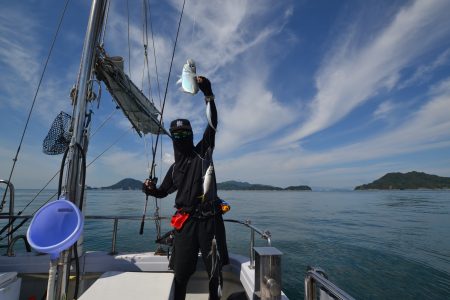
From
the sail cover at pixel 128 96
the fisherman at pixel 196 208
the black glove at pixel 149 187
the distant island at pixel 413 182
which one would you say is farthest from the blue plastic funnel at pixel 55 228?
the distant island at pixel 413 182

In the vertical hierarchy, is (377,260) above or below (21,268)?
below

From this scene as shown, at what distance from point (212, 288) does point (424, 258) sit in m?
14.3

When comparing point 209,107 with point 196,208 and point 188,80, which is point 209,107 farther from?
point 196,208

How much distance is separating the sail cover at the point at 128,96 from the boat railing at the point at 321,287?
3000mm

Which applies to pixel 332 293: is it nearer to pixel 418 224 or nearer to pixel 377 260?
pixel 377 260

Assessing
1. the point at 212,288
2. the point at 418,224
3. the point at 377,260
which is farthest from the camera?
the point at 418,224

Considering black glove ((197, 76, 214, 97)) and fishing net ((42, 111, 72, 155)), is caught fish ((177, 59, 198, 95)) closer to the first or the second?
black glove ((197, 76, 214, 97))

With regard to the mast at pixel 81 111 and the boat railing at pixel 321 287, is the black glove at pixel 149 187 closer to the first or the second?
the mast at pixel 81 111

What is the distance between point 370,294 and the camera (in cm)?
838

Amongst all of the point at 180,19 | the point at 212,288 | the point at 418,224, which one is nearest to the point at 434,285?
the point at 212,288

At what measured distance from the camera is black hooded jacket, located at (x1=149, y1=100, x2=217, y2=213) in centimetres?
323

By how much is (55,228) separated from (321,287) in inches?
79.8

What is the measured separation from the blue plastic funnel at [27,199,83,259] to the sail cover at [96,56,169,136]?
87.4 inches

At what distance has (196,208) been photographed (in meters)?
3.19
